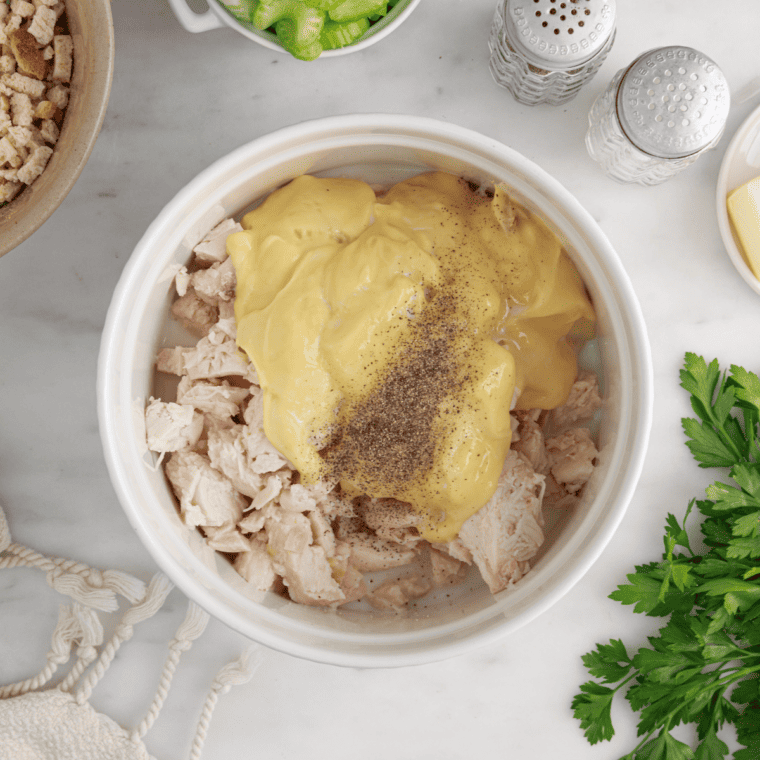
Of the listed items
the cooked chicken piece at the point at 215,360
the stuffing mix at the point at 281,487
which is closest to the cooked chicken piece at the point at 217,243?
the stuffing mix at the point at 281,487

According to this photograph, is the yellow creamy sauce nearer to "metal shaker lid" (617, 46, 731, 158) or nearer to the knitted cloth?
"metal shaker lid" (617, 46, 731, 158)

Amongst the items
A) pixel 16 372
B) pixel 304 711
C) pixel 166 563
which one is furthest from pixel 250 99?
pixel 304 711

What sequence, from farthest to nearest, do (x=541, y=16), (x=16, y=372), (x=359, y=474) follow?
(x=16, y=372) < (x=359, y=474) < (x=541, y=16)

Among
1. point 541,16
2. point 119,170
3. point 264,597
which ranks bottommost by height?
point 264,597

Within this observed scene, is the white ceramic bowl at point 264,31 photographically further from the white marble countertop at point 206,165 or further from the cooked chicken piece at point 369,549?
the cooked chicken piece at point 369,549

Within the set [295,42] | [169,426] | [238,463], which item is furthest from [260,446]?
[295,42]

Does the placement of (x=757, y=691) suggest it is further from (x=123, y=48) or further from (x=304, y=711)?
(x=123, y=48)

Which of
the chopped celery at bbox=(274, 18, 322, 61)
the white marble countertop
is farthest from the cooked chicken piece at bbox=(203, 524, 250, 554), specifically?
the chopped celery at bbox=(274, 18, 322, 61)
